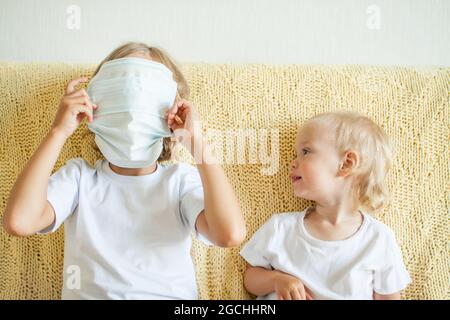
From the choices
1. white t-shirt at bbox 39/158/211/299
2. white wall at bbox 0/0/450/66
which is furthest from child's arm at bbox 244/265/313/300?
white wall at bbox 0/0/450/66

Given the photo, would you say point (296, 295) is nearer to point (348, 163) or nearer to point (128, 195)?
point (348, 163)

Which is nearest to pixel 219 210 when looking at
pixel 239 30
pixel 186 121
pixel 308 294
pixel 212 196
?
pixel 212 196

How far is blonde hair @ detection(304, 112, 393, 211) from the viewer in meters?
1.14

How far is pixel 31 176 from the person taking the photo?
3.11 feet

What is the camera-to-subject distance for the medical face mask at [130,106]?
3.23 ft

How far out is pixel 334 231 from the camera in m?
1.15

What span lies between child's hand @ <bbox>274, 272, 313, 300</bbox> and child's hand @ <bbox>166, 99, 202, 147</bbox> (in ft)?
1.28

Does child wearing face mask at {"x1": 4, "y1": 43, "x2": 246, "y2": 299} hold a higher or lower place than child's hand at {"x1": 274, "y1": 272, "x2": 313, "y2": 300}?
higher

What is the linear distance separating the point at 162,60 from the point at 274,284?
612 millimetres

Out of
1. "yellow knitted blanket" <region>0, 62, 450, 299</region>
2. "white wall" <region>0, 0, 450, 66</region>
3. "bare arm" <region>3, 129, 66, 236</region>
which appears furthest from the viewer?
"white wall" <region>0, 0, 450, 66</region>

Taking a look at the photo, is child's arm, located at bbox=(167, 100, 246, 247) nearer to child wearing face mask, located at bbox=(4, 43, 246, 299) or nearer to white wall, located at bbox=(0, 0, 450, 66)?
child wearing face mask, located at bbox=(4, 43, 246, 299)

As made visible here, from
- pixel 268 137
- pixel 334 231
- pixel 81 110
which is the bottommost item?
pixel 334 231

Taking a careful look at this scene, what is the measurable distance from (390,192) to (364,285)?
0.27 metres
